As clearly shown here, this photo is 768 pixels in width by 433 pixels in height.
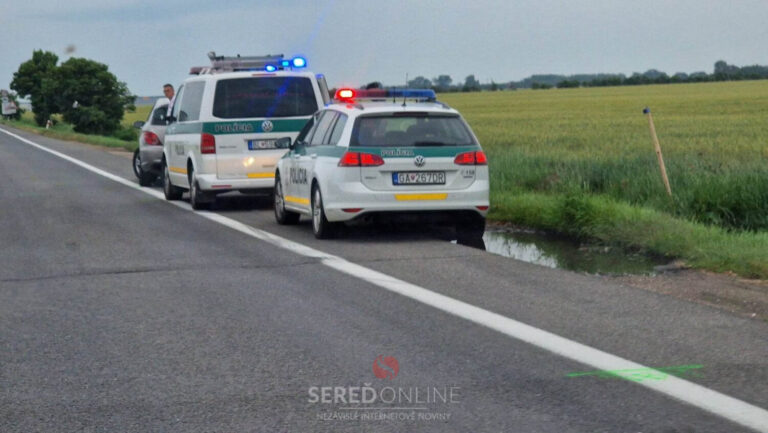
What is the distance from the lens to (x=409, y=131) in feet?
42.6

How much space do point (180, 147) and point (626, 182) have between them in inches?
257

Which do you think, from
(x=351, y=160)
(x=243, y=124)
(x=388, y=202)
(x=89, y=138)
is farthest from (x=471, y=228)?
(x=89, y=138)

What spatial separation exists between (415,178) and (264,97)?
5064 millimetres

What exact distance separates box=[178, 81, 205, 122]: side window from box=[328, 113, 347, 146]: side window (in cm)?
424

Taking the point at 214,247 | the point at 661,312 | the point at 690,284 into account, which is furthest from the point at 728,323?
the point at 214,247

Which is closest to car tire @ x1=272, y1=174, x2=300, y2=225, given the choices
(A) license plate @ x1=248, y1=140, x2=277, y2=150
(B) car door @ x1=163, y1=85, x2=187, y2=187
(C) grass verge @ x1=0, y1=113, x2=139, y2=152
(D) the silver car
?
(A) license plate @ x1=248, y1=140, x2=277, y2=150

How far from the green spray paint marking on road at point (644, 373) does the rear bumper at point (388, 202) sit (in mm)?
6412

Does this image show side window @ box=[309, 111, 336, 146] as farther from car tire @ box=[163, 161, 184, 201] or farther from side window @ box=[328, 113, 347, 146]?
car tire @ box=[163, 161, 184, 201]

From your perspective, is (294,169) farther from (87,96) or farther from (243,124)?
(87,96)

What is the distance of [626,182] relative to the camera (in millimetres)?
16438

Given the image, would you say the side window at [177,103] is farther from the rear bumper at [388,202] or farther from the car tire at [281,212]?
the rear bumper at [388,202]

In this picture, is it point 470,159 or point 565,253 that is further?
point 470,159

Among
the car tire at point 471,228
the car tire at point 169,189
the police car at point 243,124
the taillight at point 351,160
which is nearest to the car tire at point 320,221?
the taillight at point 351,160

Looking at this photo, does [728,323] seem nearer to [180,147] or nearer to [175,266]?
[175,266]
